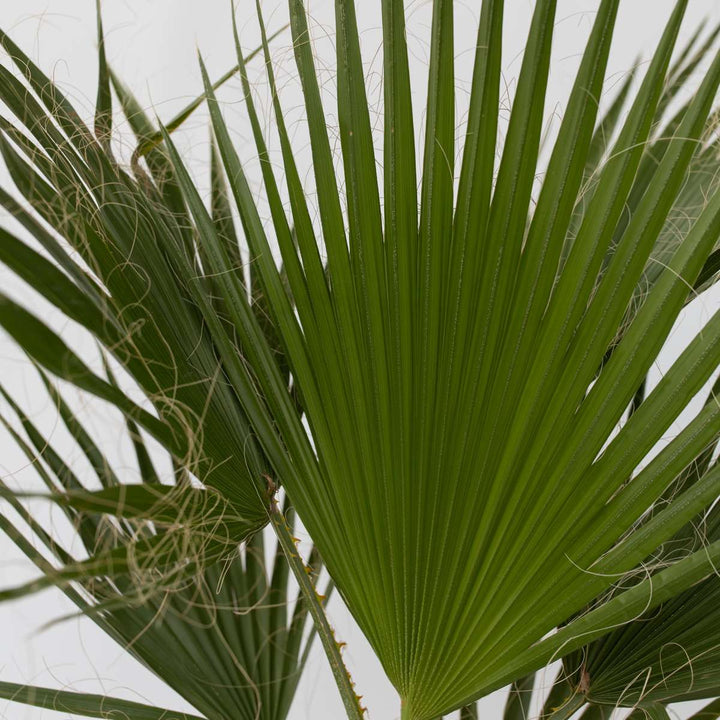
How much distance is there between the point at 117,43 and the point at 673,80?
4.10 feet

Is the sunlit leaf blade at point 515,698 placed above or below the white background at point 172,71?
below

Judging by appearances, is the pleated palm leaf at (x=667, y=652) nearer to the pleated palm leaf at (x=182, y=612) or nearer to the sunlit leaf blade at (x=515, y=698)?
the sunlit leaf blade at (x=515, y=698)

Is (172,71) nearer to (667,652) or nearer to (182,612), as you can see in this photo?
(182,612)

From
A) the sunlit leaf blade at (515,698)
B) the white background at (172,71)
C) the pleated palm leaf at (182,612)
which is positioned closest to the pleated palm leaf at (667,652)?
the sunlit leaf blade at (515,698)

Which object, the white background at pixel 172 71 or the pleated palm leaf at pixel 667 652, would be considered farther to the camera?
the white background at pixel 172 71

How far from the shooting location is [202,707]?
0.93m

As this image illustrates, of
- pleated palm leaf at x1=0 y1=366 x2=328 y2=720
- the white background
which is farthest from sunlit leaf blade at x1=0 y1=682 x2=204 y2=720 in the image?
the white background

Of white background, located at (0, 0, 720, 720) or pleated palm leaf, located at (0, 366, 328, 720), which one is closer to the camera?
pleated palm leaf, located at (0, 366, 328, 720)

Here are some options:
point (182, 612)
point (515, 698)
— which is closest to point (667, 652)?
point (515, 698)

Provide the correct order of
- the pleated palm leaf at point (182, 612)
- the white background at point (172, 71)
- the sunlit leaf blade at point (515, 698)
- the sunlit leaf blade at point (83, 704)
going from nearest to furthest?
the pleated palm leaf at point (182, 612) → the sunlit leaf blade at point (83, 704) → the sunlit leaf blade at point (515, 698) → the white background at point (172, 71)

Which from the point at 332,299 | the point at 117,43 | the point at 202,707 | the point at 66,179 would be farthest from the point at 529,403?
the point at 117,43

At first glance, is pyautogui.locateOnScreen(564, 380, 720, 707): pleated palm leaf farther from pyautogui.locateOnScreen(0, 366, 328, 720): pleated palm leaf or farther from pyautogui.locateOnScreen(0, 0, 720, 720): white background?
pyautogui.locateOnScreen(0, 0, 720, 720): white background

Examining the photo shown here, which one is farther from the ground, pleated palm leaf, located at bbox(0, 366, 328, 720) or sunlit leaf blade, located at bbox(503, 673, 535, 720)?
pleated palm leaf, located at bbox(0, 366, 328, 720)

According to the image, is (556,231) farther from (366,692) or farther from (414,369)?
(366,692)
